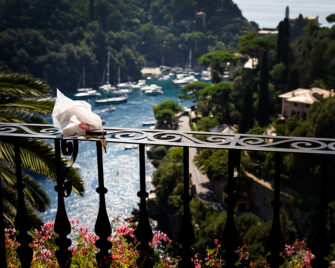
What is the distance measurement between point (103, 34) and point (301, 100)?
41062 mm

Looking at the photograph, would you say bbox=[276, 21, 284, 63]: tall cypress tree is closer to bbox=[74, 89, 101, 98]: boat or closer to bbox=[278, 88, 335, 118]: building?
bbox=[278, 88, 335, 118]: building

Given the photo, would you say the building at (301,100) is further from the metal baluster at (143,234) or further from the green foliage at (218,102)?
the metal baluster at (143,234)

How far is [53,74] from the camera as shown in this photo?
5128 cm

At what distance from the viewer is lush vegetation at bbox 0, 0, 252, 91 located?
50906mm

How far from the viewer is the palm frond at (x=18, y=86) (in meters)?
4.32

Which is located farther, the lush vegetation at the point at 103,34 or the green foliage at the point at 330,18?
the lush vegetation at the point at 103,34

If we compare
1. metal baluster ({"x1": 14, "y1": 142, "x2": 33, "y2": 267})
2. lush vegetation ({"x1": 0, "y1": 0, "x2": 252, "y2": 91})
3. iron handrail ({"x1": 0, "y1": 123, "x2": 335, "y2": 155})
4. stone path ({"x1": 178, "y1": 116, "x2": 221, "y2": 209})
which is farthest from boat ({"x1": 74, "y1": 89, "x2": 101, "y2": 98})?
iron handrail ({"x1": 0, "y1": 123, "x2": 335, "y2": 155})

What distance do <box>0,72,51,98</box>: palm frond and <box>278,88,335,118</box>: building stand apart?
19.6 m

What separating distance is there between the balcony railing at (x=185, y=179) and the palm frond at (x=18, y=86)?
105 inches

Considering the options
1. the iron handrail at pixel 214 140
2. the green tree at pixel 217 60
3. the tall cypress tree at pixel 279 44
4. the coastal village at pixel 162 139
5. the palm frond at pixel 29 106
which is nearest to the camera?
the iron handrail at pixel 214 140

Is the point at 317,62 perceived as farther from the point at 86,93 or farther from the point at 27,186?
the point at 86,93

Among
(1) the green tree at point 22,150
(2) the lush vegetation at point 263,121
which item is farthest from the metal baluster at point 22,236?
(2) the lush vegetation at point 263,121

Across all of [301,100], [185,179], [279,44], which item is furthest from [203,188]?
[185,179]

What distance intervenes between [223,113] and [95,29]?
3584 cm
